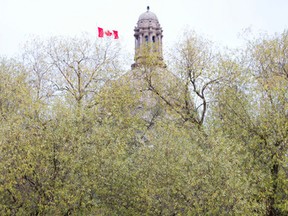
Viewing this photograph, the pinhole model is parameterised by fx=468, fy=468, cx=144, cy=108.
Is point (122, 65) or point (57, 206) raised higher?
point (122, 65)

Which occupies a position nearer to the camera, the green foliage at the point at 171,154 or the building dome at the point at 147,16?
the green foliage at the point at 171,154

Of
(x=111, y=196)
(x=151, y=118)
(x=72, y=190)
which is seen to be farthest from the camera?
(x=151, y=118)

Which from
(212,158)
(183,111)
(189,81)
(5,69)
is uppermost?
A: (5,69)

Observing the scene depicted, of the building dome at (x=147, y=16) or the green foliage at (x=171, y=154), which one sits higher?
the building dome at (x=147, y=16)

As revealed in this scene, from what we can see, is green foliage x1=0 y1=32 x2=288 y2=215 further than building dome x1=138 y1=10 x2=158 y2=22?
No

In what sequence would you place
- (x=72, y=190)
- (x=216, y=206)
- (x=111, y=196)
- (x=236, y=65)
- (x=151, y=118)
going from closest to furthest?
(x=216, y=206), (x=72, y=190), (x=111, y=196), (x=236, y=65), (x=151, y=118)

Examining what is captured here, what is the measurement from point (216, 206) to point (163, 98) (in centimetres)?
1552

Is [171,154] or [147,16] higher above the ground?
[147,16]

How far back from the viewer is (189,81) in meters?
40.8

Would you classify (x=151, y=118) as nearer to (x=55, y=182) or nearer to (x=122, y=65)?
(x=122, y=65)

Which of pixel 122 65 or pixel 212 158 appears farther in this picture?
pixel 122 65

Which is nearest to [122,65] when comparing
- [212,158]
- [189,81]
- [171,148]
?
[189,81]

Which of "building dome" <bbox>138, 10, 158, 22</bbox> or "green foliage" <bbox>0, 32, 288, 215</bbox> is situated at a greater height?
"building dome" <bbox>138, 10, 158, 22</bbox>

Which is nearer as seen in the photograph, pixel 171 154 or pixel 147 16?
pixel 171 154
